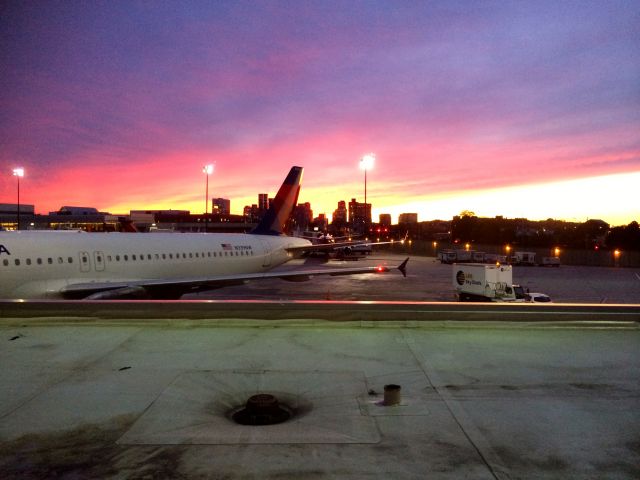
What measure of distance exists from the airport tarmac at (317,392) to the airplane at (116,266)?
10152mm

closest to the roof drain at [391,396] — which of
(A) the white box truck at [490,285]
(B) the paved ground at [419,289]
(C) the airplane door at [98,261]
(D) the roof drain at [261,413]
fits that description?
(D) the roof drain at [261,413]

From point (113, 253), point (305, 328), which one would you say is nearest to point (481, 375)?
point (305, 328)

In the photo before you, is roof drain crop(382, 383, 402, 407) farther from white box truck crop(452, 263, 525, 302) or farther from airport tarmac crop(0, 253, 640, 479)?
white box truck crop(452, 263, 525, 302)

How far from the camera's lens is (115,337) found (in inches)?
298

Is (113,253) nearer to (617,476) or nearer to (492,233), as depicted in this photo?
(617,476)

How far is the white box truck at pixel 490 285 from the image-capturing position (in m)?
27.3

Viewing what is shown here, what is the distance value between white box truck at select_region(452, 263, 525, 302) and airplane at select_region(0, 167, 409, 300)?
27.4 feet

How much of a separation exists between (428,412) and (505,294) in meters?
24.7

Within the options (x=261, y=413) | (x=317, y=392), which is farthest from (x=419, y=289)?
(x=261, y=413)

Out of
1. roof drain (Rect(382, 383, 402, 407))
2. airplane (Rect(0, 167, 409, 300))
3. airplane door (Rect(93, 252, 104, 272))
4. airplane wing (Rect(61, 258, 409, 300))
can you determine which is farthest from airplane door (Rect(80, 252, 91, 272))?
roof drain (Rect(382, 383, 402, 407))

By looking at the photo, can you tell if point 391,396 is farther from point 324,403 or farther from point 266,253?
point 266,253

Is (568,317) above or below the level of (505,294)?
above

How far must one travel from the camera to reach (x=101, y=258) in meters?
20.7

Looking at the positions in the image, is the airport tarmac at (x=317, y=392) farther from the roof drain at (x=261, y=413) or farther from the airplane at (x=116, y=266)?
the airplane at (x=116, y=266)
